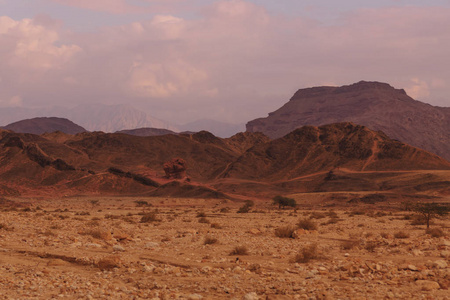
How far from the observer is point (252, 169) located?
4567 inches

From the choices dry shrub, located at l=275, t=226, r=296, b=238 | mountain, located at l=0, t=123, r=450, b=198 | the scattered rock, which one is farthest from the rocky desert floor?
mountain, located at l=0, t=123, r=450, b=198

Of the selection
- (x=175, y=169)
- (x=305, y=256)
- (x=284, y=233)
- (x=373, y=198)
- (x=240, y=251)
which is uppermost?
(x=175, y=169)

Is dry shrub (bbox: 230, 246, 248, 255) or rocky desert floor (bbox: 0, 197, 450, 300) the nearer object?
rocky desert floor (bbox: 0, 197, 450, 300)

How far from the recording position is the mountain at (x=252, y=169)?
8512 centimetres

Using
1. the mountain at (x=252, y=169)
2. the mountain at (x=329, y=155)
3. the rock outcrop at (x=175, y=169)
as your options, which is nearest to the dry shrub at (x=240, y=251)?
the mountain at (x=252, y=169)

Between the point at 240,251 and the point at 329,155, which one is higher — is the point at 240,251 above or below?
below

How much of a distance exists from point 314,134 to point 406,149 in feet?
81.5

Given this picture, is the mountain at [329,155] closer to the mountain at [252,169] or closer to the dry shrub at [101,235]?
the mountain at [252,169]

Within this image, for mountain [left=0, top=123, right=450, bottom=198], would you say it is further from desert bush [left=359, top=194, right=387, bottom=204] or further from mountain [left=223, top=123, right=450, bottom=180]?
desert bush [left=359, top=194, right=387, bottom=204]

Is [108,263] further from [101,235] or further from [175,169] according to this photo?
[175,169]

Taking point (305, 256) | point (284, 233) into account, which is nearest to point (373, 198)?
point (284, 233)

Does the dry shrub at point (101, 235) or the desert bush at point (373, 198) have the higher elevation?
the dry shrub at point (101, 235)

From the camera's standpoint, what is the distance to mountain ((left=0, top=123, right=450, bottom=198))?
85125mm

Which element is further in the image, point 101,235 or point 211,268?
point 101,235
